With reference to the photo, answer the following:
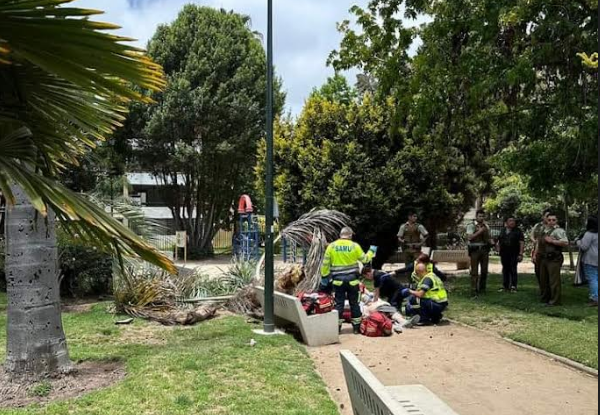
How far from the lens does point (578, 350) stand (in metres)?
7.46

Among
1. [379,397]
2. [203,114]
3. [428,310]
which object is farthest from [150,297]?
[203,114]

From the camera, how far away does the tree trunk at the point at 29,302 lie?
6.12 m

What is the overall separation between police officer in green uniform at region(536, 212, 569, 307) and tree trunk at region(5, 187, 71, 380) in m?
8.53

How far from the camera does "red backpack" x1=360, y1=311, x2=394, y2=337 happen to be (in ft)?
29.6

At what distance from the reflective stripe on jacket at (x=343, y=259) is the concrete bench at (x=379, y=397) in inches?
166

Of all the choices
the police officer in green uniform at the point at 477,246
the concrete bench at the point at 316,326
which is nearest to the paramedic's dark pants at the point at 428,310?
the concrete bench at the point at 316,326

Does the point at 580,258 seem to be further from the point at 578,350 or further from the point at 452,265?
the point at 452,265

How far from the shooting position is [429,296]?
9789mm

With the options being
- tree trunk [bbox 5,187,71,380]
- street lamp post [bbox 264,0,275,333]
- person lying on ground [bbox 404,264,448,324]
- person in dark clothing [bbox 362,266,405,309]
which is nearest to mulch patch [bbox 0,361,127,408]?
tree trunk [bbox 5,187,71,380]

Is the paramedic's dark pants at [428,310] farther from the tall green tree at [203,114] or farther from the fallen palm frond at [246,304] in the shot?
the tall green tree at [203,114]

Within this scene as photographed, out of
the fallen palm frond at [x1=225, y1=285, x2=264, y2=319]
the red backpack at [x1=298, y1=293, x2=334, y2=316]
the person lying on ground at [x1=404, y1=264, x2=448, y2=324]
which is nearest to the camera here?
the red backpack at [x1=298, y1=293, x2=334, y2=316]

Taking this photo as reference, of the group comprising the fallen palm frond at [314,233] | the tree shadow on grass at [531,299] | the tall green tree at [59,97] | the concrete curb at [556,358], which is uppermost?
the tall green tree at [59,97]

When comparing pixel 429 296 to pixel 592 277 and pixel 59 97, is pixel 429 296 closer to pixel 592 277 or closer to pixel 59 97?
pixel 592 277

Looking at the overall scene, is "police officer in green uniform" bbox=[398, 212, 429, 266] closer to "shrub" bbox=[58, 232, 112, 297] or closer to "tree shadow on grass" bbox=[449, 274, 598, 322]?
"tree shadow on grass" bbox=[449, 274, 598, 322]
